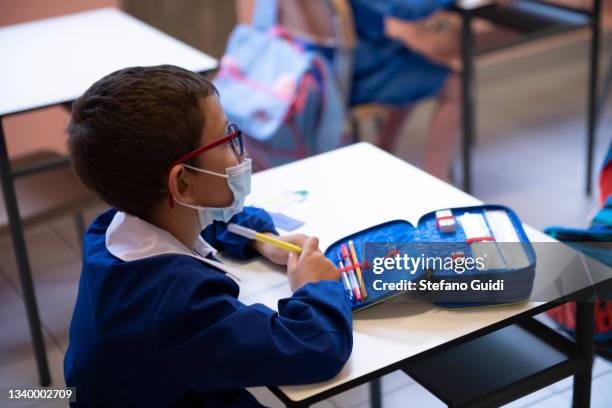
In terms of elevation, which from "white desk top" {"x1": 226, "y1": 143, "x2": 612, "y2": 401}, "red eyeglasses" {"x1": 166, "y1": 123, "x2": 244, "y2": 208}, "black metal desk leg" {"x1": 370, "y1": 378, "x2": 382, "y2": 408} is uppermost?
"red eyeglasses" {"x1": 166, "y1": 123, "x2": 244, "y2": 208}

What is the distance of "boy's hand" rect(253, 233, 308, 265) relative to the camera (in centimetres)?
172

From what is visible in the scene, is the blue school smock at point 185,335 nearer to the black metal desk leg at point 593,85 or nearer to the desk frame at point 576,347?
the desk frame at point 576,347

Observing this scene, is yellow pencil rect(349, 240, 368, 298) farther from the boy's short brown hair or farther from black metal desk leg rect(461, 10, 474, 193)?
black metal desk leg rect(461, 10, 474, 193)

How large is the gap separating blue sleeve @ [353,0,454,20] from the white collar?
1817 millimetres

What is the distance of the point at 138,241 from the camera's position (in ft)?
4.94

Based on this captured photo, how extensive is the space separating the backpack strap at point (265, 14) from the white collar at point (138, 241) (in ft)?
5.98

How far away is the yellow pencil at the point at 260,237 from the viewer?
1.68 m

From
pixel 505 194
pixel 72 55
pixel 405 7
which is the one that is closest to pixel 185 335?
pixel 72 55

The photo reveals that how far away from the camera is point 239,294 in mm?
1642

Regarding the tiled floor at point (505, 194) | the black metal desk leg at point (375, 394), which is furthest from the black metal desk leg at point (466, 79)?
the black metal desk leg at point (375, 394)

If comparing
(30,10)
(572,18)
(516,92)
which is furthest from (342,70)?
(516,92)

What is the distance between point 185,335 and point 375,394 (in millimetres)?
995

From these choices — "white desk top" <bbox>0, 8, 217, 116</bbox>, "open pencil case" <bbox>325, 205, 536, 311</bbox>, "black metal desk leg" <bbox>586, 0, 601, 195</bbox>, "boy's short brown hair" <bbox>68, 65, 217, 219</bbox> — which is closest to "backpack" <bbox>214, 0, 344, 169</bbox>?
"white desk top" <bbox>0, 8, 217, 116</bbox>

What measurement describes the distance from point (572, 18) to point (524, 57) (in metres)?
1.30
